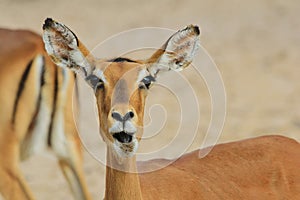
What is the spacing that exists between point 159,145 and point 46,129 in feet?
5.89

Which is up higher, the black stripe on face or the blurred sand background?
the blurred sand background

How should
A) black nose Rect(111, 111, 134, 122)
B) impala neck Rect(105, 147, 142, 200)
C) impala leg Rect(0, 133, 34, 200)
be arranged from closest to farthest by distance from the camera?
1. black nose Rect(111, 111, 134, 122)
2. impala neck Rect(105, 147, 142, 200)
3. impala leg Rect(0, 133, 34, 200)

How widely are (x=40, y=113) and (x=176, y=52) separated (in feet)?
5.64

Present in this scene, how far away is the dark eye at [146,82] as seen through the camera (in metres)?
3.30

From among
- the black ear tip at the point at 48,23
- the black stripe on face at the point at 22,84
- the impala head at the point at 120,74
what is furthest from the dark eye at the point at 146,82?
the black stripe on face at the point at 22,84

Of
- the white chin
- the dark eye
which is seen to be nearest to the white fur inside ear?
the dark eye

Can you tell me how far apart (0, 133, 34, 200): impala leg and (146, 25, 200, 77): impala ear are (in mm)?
1622

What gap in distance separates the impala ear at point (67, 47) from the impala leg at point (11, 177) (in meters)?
1.48

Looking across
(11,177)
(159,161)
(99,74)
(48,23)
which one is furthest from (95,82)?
(11,177)

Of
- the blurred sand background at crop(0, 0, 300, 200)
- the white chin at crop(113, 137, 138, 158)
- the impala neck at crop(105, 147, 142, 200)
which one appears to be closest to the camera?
the white chin at crop(113, 137, 138, 158)

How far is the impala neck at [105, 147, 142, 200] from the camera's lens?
3.42 metres

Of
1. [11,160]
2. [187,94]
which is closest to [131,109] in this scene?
[11,160]

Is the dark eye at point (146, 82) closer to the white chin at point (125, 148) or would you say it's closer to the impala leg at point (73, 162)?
the white chin at point (125, 148)

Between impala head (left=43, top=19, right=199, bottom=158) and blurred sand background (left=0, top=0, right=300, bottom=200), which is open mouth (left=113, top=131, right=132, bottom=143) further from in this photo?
blurred sand background (left=0, top=0, right=300, bottom=200)
